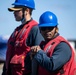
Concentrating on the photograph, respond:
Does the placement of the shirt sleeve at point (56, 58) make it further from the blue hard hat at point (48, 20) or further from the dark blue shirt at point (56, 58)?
the blue hard hat at point (48, 20)

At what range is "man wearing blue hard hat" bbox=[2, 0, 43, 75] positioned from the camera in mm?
5211

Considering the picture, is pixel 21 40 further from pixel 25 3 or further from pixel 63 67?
pixel 63 67

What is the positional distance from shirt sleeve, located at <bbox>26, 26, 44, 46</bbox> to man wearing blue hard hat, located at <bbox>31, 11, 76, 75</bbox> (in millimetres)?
515

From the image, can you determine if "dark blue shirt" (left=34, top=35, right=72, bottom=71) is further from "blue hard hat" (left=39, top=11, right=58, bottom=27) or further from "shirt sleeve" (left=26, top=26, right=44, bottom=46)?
"shirt sleeve" (left=26, top=26, right=44, bottom=46)

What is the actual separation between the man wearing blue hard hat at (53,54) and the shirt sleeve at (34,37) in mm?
515

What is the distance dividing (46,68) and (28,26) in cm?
113

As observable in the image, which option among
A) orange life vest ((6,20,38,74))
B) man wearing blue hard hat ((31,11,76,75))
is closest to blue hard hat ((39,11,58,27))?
man wearing blue hard hat ((31,11,76,75))

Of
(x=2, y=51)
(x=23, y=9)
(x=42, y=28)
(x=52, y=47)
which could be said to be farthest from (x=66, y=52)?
(x=2, y=51)

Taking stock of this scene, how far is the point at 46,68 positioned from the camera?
4293 mm

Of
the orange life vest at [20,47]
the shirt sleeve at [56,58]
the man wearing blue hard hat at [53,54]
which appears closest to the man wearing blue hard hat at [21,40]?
the orange life vest at [20,47]

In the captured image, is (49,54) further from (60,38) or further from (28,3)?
(28,3)

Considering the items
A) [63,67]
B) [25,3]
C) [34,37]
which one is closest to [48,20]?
[34,37]

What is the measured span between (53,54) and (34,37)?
0.93 m

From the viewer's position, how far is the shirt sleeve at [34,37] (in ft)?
16.9
